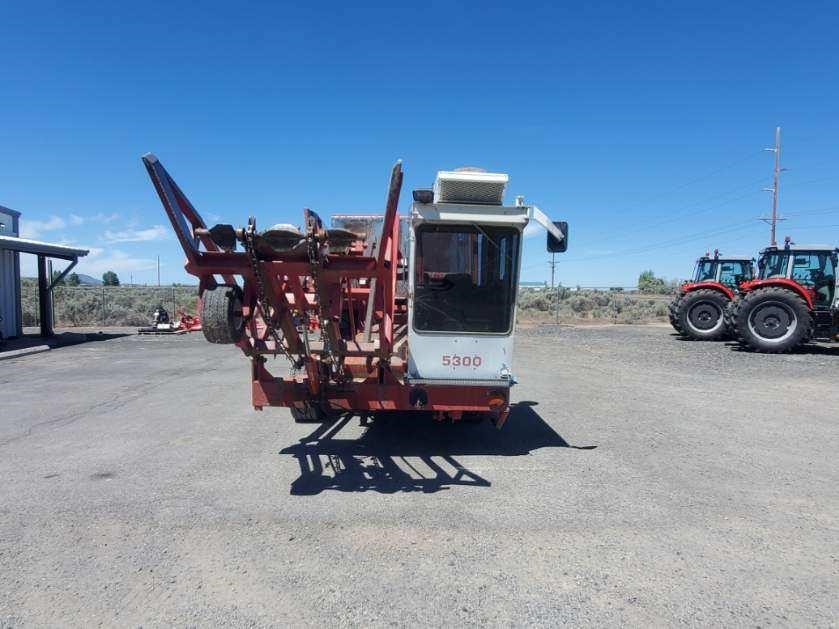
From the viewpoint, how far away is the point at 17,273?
1828 cm

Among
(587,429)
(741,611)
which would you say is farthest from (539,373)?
(741,611)

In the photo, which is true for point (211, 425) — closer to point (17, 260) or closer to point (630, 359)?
point (630, 359)

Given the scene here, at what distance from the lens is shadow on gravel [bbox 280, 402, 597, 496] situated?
510cm

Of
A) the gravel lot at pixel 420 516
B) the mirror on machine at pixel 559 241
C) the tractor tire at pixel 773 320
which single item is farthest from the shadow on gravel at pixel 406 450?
the tractor tire at pixel 773 320

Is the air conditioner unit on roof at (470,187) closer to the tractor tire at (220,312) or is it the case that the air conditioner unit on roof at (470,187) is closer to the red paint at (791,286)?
the tractor tire at (220,312)

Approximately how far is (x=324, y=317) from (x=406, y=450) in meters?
2.26

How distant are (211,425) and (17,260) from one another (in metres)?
15.7

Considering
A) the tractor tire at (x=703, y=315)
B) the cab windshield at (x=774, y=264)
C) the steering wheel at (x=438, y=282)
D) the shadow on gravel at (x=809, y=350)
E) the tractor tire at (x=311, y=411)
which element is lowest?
the shadow on gravel at (x=809, y=350)

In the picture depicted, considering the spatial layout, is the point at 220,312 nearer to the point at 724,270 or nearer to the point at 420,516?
the point at 420,516

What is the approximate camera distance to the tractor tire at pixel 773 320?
1462 cm

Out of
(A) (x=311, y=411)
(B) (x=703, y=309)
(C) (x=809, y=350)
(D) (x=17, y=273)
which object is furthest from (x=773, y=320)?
(D) (x=17, y=273)

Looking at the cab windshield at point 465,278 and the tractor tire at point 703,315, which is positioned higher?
the cab windshield at point 465,278

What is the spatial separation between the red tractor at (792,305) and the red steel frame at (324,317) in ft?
40.6

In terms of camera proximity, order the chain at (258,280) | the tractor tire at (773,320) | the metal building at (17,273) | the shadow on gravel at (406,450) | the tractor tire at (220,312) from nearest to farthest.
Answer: the chain at (258,280), the tractor tire at (220,312), the shadow on gravel at (406,450), the tractor tire at (773,320), the metal building at (17,273)
